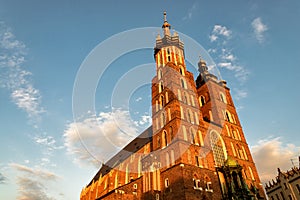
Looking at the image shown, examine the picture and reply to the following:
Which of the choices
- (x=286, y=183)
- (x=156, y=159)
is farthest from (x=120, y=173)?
(x=286, y=183)

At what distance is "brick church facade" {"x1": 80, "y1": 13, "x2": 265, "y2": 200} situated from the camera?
78.2 feet

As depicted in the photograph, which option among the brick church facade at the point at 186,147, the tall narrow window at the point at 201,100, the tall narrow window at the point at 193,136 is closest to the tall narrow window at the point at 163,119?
the brick church facade at the point at 186,147

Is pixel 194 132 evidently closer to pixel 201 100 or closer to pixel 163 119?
pixel 163 119

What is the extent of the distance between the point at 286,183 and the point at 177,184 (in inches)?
1125

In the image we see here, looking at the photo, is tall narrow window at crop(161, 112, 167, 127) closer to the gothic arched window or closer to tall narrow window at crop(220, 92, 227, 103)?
the gothic arched window

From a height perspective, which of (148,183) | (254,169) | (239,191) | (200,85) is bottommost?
(239,191)

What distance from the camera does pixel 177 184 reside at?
22.6 metres

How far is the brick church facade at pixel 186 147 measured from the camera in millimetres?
23828

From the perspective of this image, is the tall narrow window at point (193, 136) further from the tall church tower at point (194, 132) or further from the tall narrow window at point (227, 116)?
the tall narrow window at point (227, 116)

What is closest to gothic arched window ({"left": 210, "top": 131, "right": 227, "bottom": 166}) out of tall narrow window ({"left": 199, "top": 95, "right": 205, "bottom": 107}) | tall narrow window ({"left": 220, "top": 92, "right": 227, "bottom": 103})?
tall narrow window ({"left": 199, "top": 95, "right": 205, "bottom": 107})

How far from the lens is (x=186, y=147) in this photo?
25312 millimetres

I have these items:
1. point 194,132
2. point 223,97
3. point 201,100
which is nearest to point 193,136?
point 194,132

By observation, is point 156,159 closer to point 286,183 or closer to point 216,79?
point 216,79

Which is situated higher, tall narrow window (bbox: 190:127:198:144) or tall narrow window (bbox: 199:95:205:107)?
tall narrow window (bbox: 199:95:205:107)
